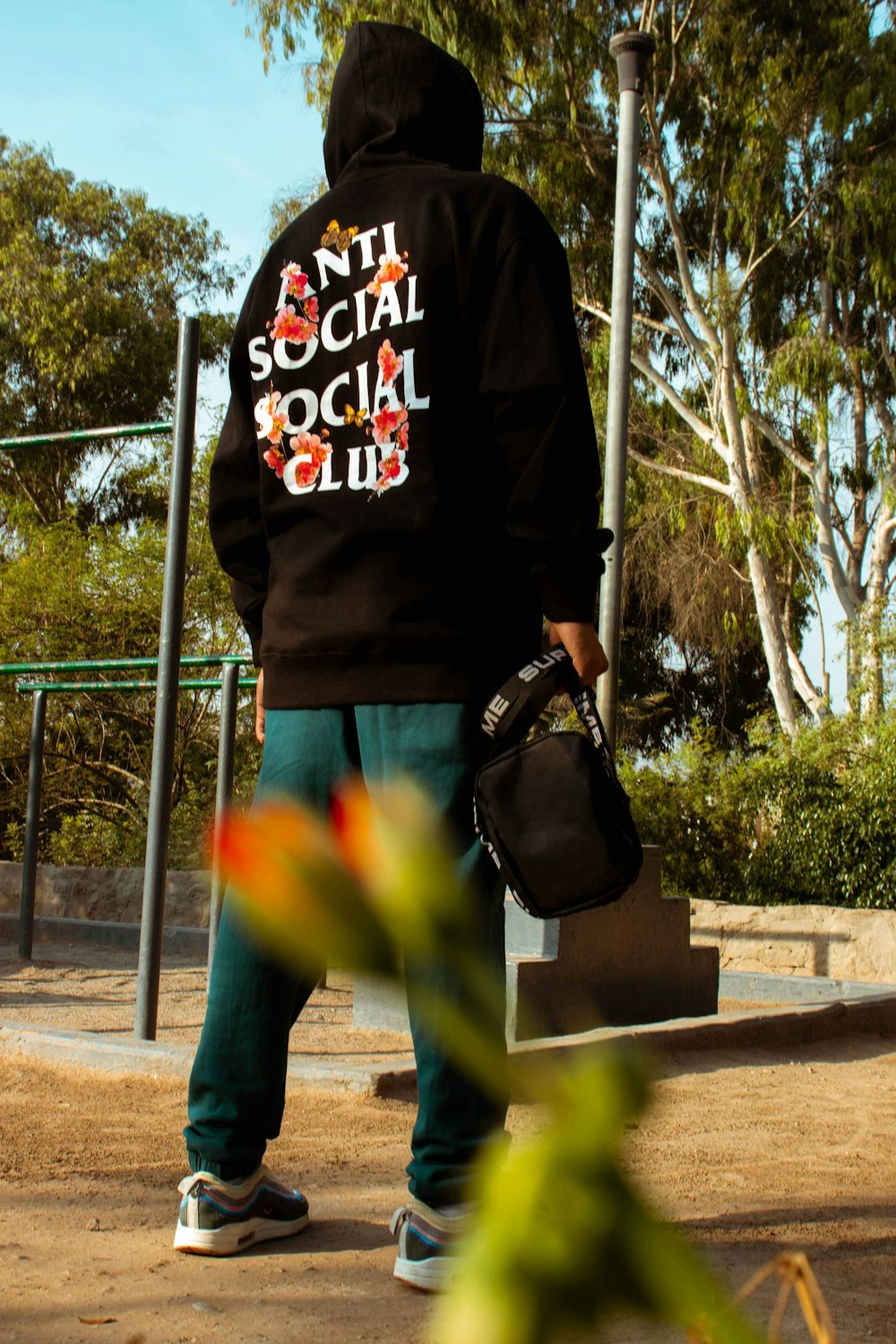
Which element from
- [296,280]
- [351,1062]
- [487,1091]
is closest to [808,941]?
[351,1062]

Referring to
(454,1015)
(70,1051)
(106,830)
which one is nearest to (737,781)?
(106,830)

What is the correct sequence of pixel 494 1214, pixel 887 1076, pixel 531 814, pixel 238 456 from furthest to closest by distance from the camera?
1. pixel 887 1076
2. pixel 238 456
3. pixel 531 814
4. pixel 494 1214

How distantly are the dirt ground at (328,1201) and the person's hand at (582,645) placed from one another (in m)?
0.55

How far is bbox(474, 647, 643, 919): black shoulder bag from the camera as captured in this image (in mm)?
1334

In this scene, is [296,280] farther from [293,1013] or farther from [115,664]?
[115,664]

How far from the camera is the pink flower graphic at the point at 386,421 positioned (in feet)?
6.17

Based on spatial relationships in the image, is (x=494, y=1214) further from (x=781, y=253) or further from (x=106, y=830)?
(x=781, y=253)

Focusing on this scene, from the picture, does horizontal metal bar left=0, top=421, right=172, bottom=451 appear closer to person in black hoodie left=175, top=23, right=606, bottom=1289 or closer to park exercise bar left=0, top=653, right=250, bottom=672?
park exercise bar left=0, top=653, right=250, bottom=672

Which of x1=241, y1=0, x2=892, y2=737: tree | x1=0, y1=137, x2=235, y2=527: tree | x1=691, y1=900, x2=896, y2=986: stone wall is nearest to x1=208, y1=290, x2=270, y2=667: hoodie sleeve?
x1=691, y1=900, x2=896, y2=986: stone wall

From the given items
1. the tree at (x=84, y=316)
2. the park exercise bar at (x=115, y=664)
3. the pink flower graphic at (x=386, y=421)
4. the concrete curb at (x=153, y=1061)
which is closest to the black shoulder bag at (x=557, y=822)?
the pink flower graphic at (x=386, y=421)

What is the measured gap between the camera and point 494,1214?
163 millimetres

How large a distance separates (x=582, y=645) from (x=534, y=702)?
1.39 feet

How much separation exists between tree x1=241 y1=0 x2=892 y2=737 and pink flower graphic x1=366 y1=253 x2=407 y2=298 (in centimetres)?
1256

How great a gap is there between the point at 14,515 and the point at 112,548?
5.06 metres
